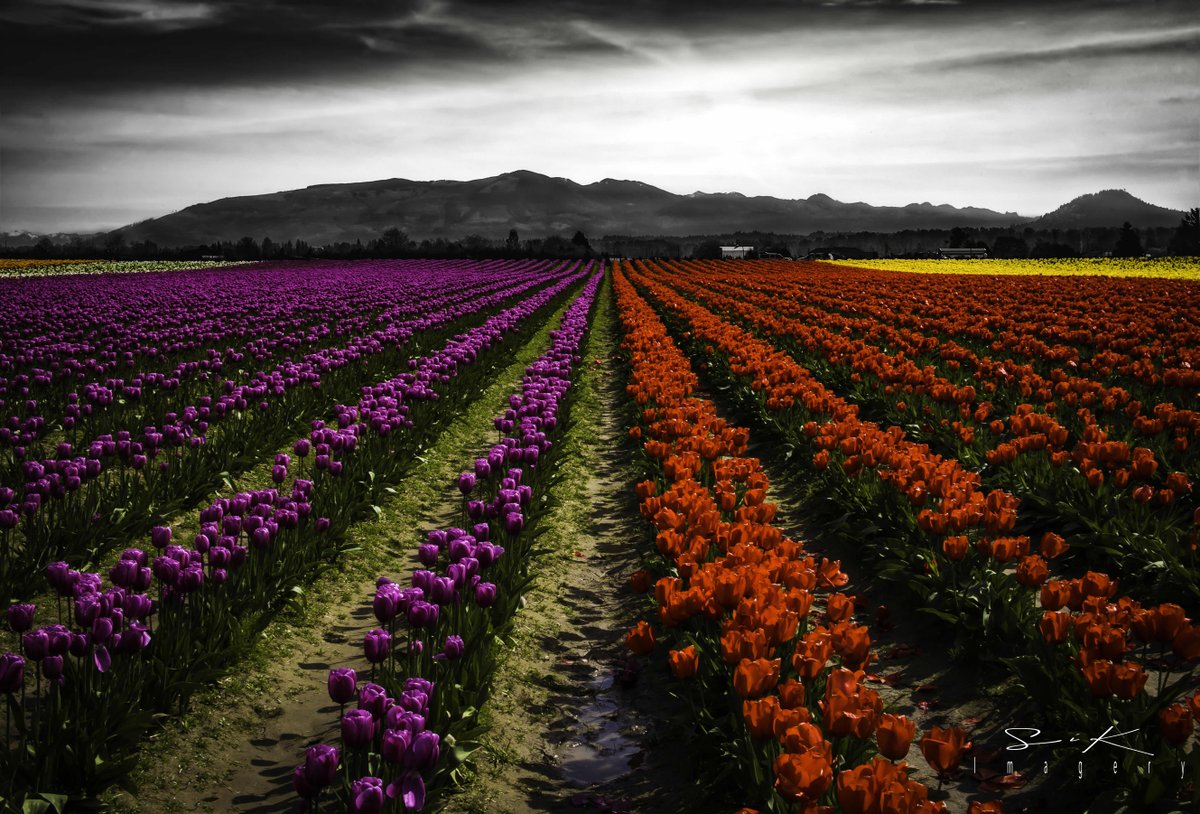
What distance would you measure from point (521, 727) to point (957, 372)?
417 inches

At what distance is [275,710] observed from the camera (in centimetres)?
500

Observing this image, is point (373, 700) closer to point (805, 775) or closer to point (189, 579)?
point (805, 775)

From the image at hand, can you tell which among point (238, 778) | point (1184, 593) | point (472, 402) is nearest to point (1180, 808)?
point (1184, 593)

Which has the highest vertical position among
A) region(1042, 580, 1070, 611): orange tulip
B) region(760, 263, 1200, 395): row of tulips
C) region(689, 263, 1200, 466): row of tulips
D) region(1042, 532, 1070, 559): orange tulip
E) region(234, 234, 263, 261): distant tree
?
region(234, 234, 263, 261): distant tree

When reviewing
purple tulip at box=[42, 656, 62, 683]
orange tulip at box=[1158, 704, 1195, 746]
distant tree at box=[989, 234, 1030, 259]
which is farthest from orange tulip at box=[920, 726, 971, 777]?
distant tree at box=[989, 234, 1030, 259]

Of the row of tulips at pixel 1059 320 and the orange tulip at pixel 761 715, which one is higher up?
Answer: the row of tulips at pixel 1059 320

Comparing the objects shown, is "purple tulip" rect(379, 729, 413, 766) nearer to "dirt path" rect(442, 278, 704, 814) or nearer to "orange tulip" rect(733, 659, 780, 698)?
"dirt path" rect(442, 278, 704, 814)

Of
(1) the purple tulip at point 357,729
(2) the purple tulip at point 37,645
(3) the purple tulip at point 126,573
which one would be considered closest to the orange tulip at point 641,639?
(1) the purple tulip at point 357,729

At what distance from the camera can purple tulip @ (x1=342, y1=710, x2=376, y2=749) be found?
130 inches

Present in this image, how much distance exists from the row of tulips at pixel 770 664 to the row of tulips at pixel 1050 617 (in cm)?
83

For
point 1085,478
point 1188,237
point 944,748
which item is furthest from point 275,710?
point 1188,237

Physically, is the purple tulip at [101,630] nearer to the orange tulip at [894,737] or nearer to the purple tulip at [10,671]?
the purple tulip at [10,671]

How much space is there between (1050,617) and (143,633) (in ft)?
14.7

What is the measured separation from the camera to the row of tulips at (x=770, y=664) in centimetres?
296
